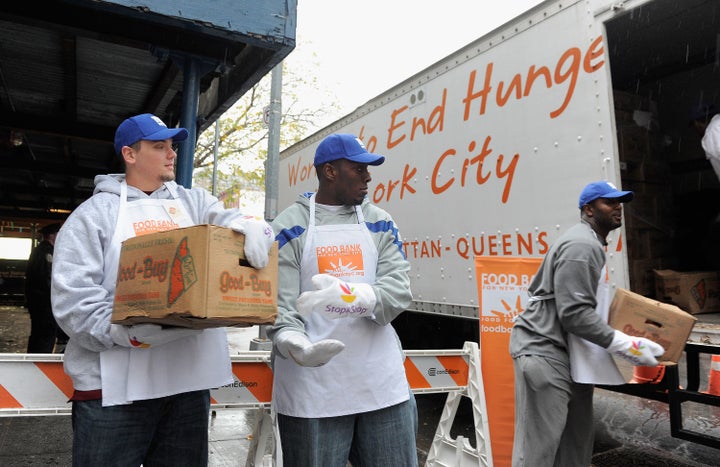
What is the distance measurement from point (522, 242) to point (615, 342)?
5.05 ft

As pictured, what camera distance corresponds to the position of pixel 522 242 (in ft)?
14.9

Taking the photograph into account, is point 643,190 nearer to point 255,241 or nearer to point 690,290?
point 690,290

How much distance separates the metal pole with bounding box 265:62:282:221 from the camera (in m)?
8.34

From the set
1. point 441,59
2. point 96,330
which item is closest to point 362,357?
point 96,330

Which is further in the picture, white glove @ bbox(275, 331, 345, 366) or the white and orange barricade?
the white and orange barricade

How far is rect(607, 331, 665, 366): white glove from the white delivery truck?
741 millimetres

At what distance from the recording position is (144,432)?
2.04 meters

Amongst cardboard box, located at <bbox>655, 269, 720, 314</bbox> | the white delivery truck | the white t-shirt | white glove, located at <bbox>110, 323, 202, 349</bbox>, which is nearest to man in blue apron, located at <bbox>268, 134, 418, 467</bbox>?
white glove, located at <bbox>110, 323, 202, 349</bbox>

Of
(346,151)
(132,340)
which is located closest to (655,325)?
(346,151)

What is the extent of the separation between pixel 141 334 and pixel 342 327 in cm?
74

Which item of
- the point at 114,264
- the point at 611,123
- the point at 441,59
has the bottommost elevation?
the point at 114,264

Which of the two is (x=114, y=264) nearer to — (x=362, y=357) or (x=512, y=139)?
(x=362, y=357)

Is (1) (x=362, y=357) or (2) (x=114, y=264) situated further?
(1) (x=362, y=357)

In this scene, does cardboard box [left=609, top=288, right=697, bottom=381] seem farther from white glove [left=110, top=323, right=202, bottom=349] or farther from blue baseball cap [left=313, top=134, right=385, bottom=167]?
white glove [left=110, top=323, right=202, bottom=349]
